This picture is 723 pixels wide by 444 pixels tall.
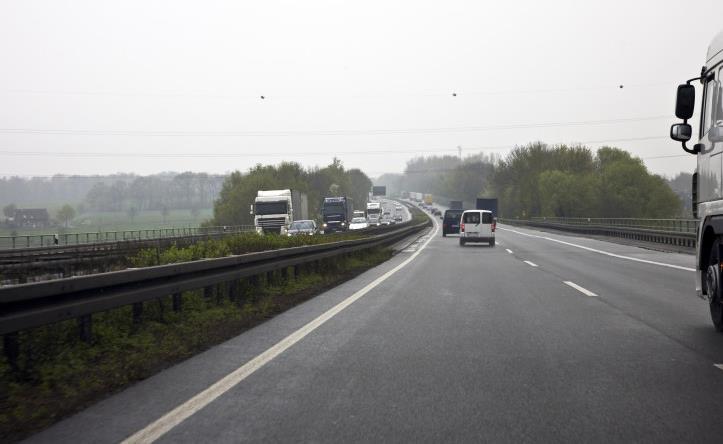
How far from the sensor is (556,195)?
95.0m

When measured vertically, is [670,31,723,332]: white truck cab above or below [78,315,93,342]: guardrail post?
above

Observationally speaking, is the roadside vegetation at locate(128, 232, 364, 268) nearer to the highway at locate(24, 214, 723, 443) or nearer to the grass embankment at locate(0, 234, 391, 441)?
the grass embankment at locate(0, 234, 391, 441)

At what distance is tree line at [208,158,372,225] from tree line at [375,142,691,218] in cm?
3370

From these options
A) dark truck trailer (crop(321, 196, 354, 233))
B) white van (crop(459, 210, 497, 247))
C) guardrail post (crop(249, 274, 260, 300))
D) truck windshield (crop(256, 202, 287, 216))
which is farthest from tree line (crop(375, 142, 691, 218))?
guardrail post (crop(249, 274, 260, 300))

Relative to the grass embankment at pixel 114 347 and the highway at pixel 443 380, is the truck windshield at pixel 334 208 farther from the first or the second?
the highway at pixel 443 380

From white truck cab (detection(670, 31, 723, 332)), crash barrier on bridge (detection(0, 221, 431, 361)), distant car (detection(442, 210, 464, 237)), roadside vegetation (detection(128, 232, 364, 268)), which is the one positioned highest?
white truck cab (detection(670, 31, 723, 332))

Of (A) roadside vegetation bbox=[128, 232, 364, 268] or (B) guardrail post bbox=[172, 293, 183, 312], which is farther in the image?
(A) roadside vegetation bbox=[128, 232, 364, 268]

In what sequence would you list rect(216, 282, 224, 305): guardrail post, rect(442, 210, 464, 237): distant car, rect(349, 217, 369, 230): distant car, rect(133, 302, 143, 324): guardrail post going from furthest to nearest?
rect(349, 217, 369, 230): distant car, rect(442, 210, 464, 237): distant car, rect(216, 282, 224, 305): guardrail post, rect(133, 302, 143, 324): guardrail post

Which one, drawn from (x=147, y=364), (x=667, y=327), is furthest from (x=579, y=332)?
(x=147, y=364)

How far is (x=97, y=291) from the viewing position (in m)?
6.73

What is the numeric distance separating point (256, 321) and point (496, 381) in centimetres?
442

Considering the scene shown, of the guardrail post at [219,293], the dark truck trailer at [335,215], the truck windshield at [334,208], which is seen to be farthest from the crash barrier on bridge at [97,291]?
the truck windshield at [334,208]

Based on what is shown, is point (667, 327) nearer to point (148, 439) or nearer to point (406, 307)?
point (406, 307)

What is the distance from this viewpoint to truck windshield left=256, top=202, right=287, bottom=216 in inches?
1709
